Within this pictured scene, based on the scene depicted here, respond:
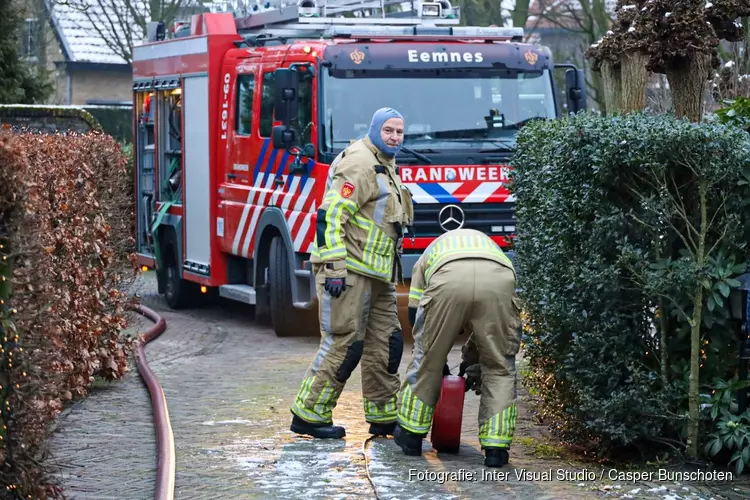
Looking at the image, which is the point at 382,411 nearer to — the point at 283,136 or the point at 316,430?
Result: the point at 316,430

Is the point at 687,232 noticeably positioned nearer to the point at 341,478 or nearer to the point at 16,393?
the point at 341,478

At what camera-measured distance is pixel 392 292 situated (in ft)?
25.3

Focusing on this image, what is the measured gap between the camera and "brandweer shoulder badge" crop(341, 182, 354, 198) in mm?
7348

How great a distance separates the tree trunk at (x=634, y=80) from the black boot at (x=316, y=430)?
3401mm

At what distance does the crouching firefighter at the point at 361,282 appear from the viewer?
7352 mm

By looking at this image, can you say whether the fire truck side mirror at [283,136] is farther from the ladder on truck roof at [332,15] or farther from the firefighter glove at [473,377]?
the firefighter glove at [473,377]

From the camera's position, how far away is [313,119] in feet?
37.3

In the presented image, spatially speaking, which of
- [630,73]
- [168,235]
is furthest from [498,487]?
[168,235]

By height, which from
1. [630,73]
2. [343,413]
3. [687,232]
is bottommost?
[343,413]

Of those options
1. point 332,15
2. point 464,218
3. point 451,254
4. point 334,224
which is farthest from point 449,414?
point 332,15

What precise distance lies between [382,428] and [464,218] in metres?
4.26

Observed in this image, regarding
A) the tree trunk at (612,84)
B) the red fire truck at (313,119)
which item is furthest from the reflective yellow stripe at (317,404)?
the tree trunk at (612,84)

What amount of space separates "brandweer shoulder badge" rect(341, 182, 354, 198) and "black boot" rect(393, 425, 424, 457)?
1.37 meters

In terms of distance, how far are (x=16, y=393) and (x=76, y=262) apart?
3.39m
